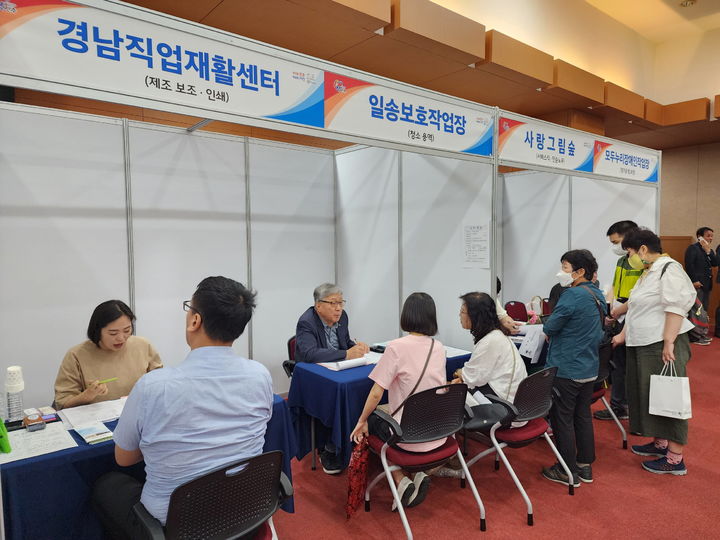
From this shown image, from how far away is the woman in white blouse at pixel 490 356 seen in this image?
2.73 m

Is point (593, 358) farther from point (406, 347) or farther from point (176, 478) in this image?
point (176, 478)

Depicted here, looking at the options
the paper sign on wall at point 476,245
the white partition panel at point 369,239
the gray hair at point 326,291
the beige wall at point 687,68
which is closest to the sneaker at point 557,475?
the paper sign on wall at point 476,245

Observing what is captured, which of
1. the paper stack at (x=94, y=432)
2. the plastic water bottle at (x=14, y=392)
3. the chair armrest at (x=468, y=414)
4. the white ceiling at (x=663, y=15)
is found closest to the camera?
the paper stack at (x=94, y=432)

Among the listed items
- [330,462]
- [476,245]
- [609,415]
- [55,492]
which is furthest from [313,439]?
[609,415]

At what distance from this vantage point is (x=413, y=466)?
7.61ft

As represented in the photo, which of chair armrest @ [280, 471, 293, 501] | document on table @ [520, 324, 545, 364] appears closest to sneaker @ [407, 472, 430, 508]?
chair armrest @ [280, 471, 293, 501]

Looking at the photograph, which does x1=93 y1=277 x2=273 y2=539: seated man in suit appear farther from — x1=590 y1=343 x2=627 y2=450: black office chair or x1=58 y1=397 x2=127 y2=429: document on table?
x1=590 y1=343 x2=627 y2=450: black office chair

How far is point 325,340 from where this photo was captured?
130 inches

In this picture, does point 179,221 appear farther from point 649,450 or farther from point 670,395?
point 649,450

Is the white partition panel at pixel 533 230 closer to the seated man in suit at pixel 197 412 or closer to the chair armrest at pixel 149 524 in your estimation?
the seated man in suit at pixel 197 412

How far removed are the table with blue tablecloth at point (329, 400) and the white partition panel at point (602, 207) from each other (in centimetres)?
371

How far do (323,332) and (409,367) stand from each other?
1013mm

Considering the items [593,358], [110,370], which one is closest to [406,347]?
[593,358]

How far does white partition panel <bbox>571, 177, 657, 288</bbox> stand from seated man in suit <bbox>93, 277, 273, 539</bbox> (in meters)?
4.88
